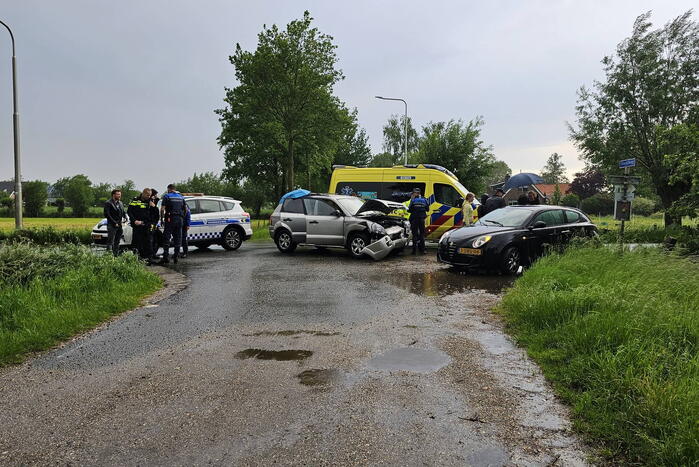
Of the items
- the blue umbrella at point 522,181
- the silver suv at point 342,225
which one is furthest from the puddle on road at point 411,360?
the blue umbrella at point 522,181

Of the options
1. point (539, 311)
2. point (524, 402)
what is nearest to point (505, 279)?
point (539, 311)

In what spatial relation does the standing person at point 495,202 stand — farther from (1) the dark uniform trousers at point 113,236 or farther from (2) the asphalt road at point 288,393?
(1) the dark uniform trousers at point 113,236

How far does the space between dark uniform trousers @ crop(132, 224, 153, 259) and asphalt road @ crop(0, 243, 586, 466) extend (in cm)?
481

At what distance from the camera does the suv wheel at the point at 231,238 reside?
1519 cm

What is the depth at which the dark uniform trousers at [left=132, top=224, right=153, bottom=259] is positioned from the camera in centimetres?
1136

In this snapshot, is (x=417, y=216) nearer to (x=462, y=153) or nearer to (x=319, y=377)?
(x=319, y=377)

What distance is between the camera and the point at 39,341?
17.4ft

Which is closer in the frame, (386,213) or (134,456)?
(134,456)

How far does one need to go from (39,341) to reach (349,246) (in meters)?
8.14

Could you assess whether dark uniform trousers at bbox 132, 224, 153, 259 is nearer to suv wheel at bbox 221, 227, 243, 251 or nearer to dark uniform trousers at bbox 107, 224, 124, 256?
dark uniform trousers at bbox 107, 224, 124, 256

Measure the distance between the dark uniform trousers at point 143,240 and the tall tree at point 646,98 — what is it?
63.7 feet

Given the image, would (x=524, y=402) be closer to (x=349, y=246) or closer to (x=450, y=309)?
(x=450, y=309)

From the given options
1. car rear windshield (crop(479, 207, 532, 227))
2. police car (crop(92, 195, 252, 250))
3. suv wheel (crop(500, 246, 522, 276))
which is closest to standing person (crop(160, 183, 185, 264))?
police car (crop(92, 195, 252, 250))

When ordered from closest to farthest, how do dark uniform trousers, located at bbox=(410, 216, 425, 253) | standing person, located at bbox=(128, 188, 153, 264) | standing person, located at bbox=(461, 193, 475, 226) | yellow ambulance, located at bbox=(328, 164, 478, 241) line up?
standing person, located at bbox=(128, 188, 153, 264) → dark uniform trousers, located at bbox=(410, 216, 425, 253) → standing person, located at bbox=(461, 193, 475, 226) → yellow ambulance, located at bbox=(328, 164, 478, 241)
